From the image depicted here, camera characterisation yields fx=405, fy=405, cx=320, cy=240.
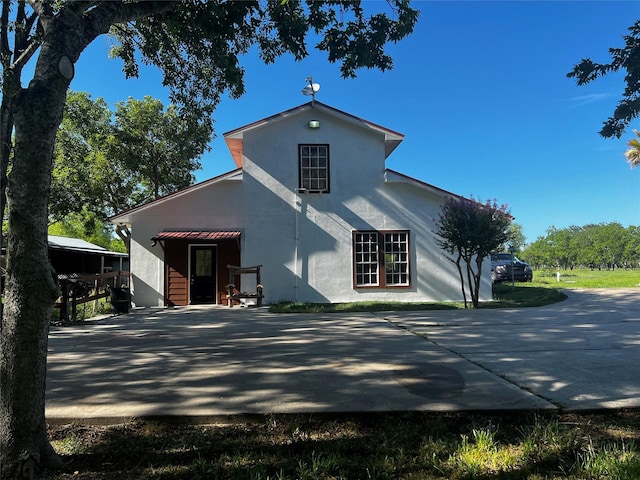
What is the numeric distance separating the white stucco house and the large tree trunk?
38.8 ft

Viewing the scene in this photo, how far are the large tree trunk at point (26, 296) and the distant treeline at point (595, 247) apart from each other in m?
77.8

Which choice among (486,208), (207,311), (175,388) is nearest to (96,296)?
(207,311)

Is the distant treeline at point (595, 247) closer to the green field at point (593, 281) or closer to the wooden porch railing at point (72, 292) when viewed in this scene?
the green field at point (593, 281)

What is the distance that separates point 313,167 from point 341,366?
10804mm

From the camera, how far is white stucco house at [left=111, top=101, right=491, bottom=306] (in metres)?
14.5

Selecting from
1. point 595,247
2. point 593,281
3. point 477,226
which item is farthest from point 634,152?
point 595,247

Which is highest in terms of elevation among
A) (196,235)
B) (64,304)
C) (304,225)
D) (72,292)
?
(304,225)

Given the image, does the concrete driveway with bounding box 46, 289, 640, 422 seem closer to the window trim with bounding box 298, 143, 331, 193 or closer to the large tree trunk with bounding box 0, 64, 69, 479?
the large tree trunk with bounding box 0, 64, 69, 479

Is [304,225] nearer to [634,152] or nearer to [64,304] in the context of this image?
[64,304]

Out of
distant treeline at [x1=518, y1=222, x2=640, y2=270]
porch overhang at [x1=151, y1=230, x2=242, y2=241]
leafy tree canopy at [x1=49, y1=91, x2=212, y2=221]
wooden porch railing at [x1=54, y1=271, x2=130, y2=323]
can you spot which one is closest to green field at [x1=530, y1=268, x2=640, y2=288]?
porch overhang at [x1=151, y1=230, x2=242, y2=241]

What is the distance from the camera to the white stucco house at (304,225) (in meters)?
14.5

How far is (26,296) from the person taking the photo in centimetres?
255

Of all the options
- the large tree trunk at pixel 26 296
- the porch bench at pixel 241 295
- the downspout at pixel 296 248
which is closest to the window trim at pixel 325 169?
the downspout at pixel 296 248

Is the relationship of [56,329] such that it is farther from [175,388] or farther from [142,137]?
[142,137]
